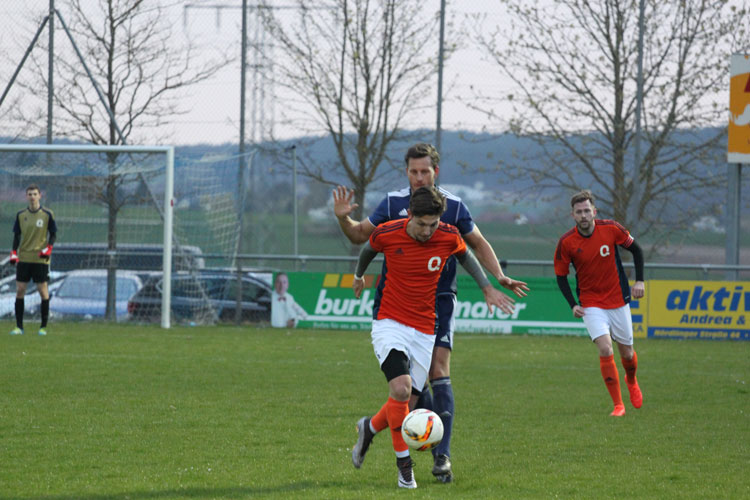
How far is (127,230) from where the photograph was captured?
18.5 m

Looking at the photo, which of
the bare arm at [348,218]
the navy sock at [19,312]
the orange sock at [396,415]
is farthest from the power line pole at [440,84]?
the orange sock at [396,415]

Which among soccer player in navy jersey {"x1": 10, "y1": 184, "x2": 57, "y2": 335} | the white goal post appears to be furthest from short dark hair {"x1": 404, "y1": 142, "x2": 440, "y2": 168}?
the white goal post

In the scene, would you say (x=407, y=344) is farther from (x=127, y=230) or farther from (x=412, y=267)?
→ (x=127, y=230)

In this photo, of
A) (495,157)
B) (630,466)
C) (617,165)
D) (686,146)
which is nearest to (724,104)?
(686,146)

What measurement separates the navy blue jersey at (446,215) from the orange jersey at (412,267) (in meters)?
0.24

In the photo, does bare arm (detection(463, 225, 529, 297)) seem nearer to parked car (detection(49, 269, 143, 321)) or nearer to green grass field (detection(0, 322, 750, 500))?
green grass field (detection(0, 322, 750, 500))

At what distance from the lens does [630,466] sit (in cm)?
623

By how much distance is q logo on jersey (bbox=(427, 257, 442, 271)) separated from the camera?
5.63 m

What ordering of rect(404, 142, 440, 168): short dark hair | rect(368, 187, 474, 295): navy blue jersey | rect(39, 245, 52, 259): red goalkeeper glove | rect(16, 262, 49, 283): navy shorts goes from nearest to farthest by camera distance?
rect(404, 142, 440, 168): short dark hair → rect(368, 187, 474, 295): navy blue jersey → rect(39, 245, 52, 259): red goalkeeper glove → rect(16, 262, 49, 283): navy shorts

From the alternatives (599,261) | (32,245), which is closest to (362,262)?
(599,261)

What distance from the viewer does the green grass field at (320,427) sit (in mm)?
5582

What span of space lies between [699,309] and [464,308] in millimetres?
4023

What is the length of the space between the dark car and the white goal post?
1.83 ft

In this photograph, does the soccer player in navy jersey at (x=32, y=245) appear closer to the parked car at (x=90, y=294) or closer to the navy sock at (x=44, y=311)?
the navy sock at (x=44, y=311)
